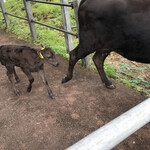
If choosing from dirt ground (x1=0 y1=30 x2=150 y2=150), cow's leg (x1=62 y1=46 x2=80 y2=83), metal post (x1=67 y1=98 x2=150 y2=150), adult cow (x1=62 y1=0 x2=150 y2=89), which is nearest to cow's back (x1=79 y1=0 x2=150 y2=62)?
adult cow (x1=62 y1=0 x2=150 y2=89)

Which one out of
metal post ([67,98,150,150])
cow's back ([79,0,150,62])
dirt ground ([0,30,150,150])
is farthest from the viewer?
dirt ground ([0,30,150,150])

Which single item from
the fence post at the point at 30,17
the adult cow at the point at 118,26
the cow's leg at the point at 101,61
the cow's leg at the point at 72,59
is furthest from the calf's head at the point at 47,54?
the fence post at the point at 30,17

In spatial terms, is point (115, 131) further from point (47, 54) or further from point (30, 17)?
point (30, 17)

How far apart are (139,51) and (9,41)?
17.0 ft

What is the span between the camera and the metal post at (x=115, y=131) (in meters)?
0.77

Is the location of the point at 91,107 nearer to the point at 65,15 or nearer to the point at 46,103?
the point at 46,103

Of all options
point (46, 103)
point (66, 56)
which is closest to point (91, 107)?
point (46, 103)

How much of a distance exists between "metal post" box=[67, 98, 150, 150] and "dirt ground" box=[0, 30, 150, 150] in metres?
1.68

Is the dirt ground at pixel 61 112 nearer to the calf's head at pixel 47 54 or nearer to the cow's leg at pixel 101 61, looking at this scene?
the cow's leg at pixel 101 61

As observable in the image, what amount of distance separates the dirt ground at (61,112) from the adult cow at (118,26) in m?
0.96

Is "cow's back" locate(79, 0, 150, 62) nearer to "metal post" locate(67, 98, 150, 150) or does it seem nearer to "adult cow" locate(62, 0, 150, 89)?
"adult cow" locate(62, 0, 150, 89)

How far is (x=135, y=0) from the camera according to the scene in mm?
2344

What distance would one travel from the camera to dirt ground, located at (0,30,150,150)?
8.23 ft

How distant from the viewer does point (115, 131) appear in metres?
0.82
